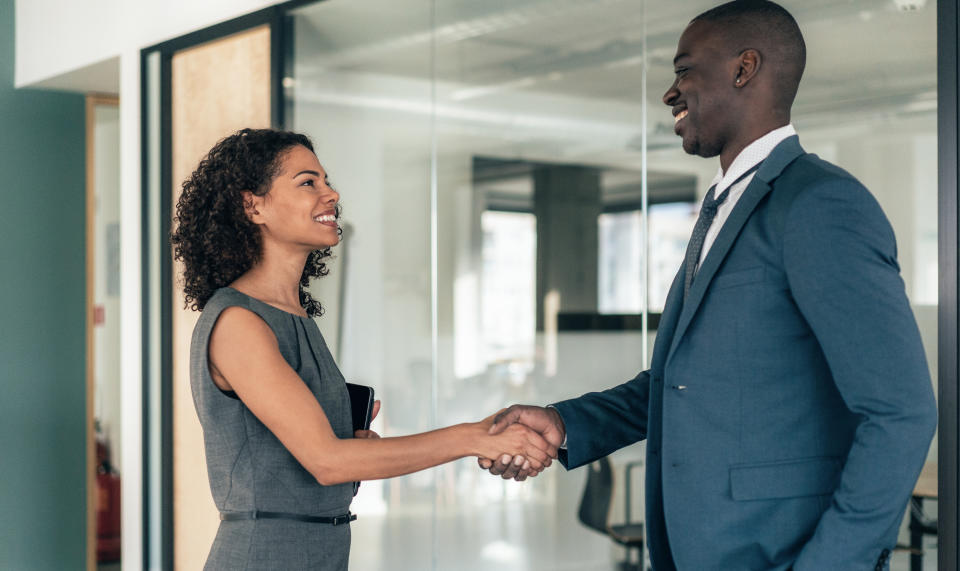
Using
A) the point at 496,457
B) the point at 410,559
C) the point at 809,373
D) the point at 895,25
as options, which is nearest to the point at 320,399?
the point at 496,457

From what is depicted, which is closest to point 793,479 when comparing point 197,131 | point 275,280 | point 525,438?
point 525,438

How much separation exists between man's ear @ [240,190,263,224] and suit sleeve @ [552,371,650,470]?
798 millimetres

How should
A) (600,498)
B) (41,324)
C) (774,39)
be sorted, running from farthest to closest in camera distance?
1. (41,324)
2. (600,498)
3. (774,39)

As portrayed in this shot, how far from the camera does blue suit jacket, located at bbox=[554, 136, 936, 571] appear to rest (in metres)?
1.63

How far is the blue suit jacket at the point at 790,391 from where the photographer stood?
1.63 m

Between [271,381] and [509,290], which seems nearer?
[271,381]

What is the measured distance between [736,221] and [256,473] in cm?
103

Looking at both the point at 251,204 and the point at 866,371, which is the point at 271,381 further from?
the point at 866,371

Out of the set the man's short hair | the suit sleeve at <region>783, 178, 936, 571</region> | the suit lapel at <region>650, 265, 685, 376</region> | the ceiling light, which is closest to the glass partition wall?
the ceiling light

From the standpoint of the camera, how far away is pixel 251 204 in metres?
2.20

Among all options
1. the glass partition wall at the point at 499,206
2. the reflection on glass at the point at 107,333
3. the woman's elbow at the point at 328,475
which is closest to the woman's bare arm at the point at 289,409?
the woman's elbow at the point at 328,475

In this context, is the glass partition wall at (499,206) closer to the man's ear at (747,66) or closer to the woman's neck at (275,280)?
the man's ear at (747,66)

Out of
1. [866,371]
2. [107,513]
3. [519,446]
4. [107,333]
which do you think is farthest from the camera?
[107,513]

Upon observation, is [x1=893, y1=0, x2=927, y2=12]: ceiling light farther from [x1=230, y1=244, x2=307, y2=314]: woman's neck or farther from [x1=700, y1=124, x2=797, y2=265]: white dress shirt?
[x1=230, y1=244, x2=307, y2=314]: woman's neck
